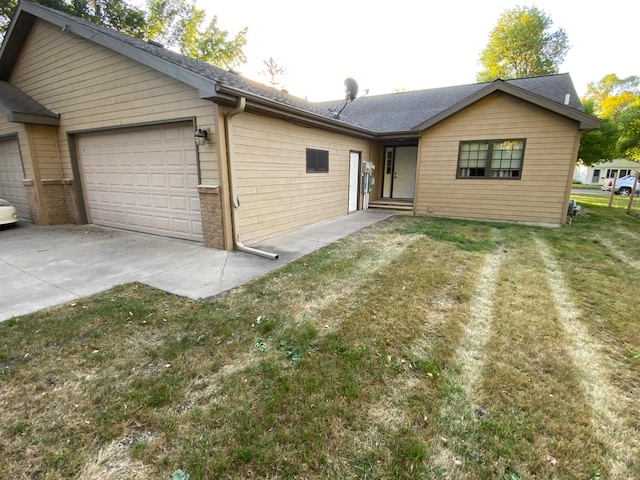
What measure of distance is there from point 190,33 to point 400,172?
68.1ft

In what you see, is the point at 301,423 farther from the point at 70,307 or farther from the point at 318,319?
the point at 70,307

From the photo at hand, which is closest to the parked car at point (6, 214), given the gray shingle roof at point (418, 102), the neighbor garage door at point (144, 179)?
the neighbor garage door at point (144, 179)

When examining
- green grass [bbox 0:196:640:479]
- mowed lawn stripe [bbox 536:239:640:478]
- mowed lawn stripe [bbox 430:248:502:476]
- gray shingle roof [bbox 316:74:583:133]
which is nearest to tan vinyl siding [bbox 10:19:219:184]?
green grass [bbox 0:196:640:479]

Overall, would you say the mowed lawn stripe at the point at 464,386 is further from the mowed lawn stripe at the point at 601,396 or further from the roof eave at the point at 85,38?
the roof eave at the point at 85,38

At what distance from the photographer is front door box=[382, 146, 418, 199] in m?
12.3

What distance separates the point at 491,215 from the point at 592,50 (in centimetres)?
3248

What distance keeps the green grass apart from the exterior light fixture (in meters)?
2.72

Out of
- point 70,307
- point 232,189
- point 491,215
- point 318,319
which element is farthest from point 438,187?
point 70,307

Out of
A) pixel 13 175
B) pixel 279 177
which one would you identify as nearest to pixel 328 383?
pixel 279 177

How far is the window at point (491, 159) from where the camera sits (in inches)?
347

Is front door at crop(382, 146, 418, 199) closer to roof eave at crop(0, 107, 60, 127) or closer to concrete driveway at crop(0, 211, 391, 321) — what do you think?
concrete driveway at crop(0, 211, 391, 321)

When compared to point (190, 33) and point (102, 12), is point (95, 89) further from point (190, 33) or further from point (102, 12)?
point (190, 33)

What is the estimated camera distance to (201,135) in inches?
211

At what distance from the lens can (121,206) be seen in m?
7.55
